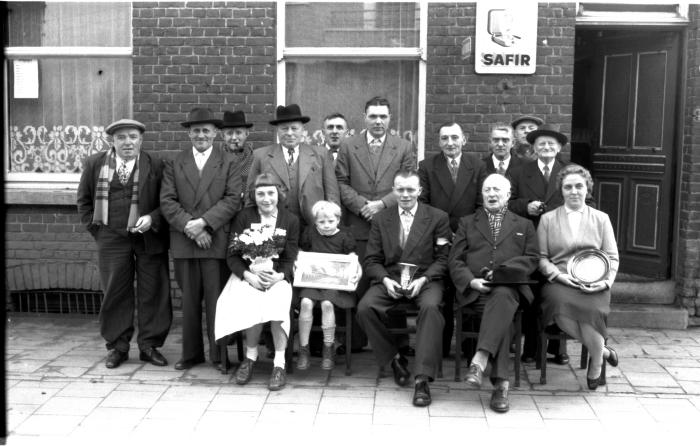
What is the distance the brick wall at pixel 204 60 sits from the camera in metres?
7.80

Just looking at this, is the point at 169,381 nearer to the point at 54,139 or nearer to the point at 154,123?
the point at 154,123

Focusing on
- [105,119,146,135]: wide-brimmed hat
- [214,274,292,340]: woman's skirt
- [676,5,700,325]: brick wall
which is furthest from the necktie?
[676,5,700,325]: brick wall

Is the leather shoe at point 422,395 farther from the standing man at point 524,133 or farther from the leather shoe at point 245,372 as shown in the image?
the standing man at point 524,133

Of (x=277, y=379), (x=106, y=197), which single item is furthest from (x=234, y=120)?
(x=277, y=379)

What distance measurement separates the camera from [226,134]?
7.26 m

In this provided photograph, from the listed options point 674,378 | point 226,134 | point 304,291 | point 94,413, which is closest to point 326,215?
point 304,291

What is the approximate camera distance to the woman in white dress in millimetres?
6047

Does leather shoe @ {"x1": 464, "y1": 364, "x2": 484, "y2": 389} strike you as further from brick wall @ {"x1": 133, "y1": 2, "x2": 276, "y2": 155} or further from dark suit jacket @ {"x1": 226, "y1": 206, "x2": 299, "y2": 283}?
brick wall @ {"x1": 133, "y1": 2, "x2": 276, "y2": 155}

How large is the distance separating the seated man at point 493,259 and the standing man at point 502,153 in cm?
60

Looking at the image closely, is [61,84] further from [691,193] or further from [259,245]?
[691,193]

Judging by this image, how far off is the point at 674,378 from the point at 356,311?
2470 mm

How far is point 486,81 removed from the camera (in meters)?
7.66

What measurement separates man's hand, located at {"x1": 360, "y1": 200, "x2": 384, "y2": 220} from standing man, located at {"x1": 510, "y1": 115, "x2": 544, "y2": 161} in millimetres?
1250

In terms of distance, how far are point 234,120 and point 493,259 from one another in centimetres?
270
